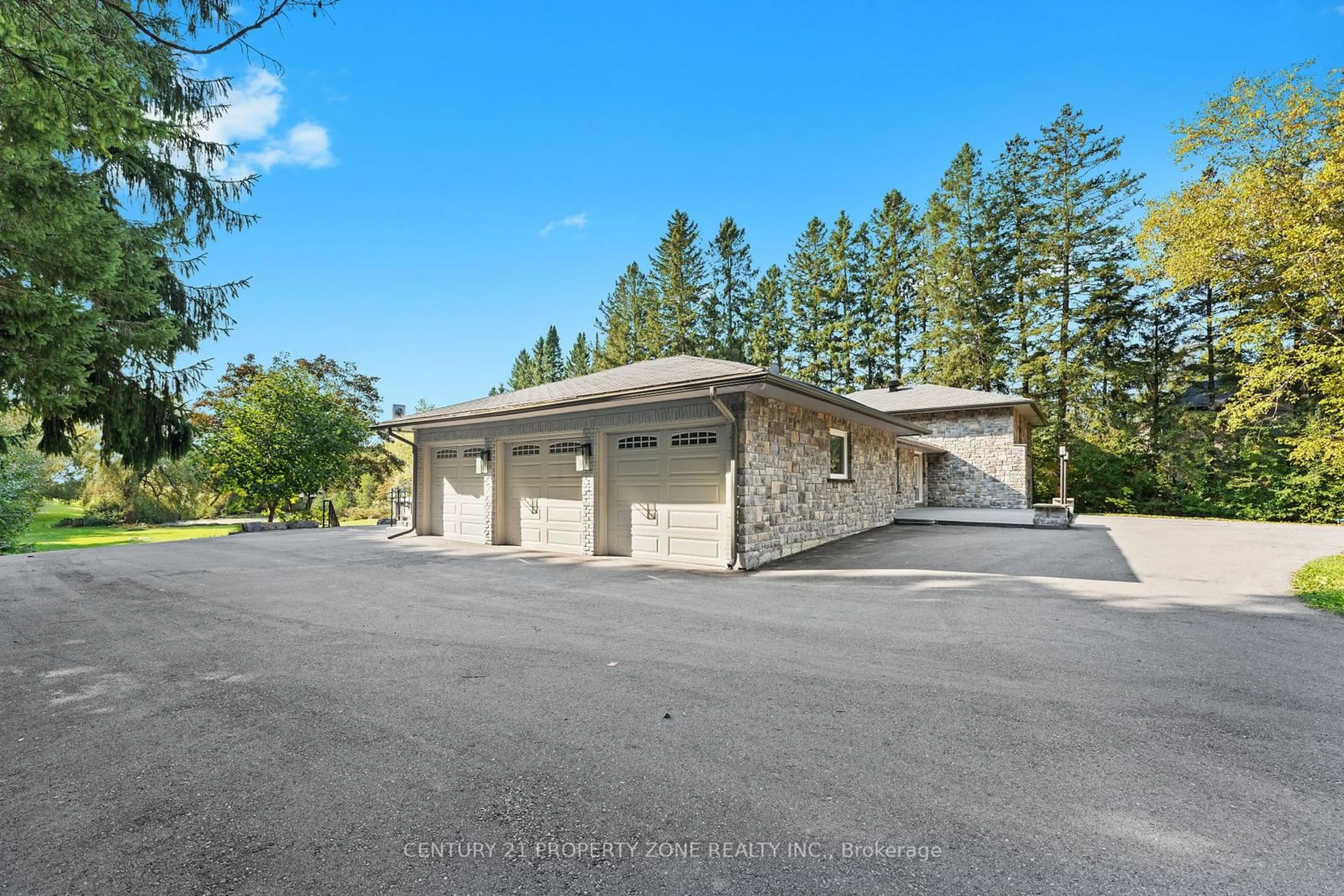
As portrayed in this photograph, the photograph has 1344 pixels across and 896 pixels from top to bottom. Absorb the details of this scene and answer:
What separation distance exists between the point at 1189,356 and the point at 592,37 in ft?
80.7

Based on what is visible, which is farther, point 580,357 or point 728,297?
point 580,357

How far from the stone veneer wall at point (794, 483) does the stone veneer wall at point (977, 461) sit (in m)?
6.56

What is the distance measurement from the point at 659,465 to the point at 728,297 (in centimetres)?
2262

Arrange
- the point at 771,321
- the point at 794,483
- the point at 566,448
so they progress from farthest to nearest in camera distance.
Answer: the point at 771,321 < the point at 566,448 < the point at 794,483

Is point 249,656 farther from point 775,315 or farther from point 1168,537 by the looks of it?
point 775,315

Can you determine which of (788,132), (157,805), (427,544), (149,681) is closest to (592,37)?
(788,132)

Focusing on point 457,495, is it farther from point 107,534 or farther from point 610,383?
point 107,534

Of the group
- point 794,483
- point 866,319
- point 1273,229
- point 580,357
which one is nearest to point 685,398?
point 794,483

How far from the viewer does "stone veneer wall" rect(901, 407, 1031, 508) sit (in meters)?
18.0

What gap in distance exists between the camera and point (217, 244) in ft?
27.5

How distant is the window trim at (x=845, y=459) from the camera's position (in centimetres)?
1088

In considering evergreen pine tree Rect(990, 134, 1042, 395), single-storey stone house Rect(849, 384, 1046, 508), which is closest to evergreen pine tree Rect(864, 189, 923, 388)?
evergreen pine tree Rect(990, 134, 1042, 395)

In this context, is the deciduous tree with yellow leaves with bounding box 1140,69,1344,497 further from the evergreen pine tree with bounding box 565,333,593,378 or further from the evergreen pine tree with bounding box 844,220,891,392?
the evergreen pine tree with bounding box 565,333,593,378

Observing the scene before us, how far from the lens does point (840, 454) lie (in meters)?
11.6
